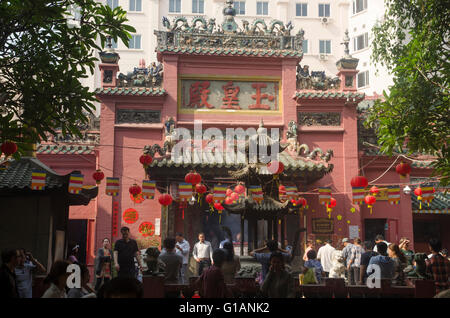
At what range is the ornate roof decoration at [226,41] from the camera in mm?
16750

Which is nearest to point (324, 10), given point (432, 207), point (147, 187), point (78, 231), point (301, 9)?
point (301, 9)

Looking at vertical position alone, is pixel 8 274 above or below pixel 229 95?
below

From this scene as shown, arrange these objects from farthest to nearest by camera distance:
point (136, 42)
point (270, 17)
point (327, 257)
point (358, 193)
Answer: point (270, 17) → point (136, 42) → point (358, 193) → point (327, 257)

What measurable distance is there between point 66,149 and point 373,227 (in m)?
11.1

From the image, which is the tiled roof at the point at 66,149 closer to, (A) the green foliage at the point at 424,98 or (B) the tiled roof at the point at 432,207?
(A) the green foliage at the point at 424,98

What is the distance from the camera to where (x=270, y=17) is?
110 ft

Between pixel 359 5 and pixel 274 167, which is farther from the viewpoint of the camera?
pixel 359 5

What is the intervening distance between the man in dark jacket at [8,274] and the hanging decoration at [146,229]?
9.38 meters

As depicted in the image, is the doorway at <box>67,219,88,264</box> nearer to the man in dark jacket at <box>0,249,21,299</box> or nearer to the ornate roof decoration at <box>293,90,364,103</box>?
the ornate roof decoration at <box>293,90,364,103</box>

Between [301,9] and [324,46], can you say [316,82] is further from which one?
[301,9]

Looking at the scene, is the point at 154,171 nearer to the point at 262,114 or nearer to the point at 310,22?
the point at 262,114

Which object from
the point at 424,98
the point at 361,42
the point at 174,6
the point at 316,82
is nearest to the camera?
the point at 424,98

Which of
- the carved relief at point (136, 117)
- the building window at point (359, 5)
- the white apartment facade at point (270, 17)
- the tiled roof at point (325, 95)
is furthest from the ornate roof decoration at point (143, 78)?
the building window at point (359, 5)
